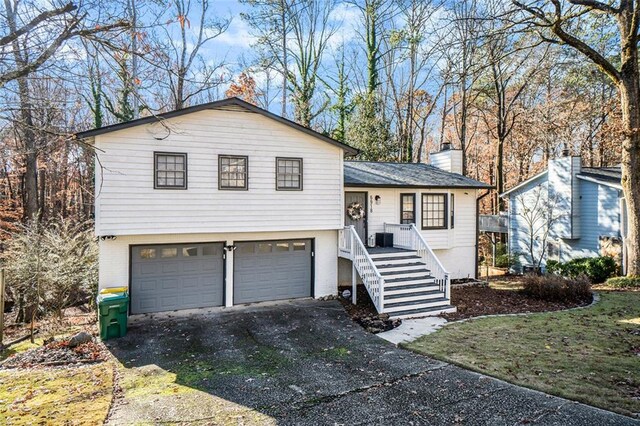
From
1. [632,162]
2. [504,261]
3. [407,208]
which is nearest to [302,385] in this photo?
[407,208]

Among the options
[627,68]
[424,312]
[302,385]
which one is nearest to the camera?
[302,385]

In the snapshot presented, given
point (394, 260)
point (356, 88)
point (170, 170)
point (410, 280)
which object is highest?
point (356, 88)

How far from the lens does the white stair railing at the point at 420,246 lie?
453 inches

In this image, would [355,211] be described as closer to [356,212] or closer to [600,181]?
[356,212]

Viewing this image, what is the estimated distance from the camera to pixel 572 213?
17953 millimetres

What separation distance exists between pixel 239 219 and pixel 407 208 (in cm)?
654

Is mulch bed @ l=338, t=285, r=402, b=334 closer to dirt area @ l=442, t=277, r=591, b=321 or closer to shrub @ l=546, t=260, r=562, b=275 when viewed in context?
dirt area @ l=442, t=277, r=591, b=321

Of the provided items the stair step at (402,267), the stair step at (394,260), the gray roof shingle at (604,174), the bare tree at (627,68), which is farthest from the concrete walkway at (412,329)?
the gray roof shingle at (604,174)

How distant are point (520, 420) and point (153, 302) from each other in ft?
30.1

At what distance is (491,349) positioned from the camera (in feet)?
25.7

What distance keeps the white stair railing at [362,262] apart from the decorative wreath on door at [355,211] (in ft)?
2.91

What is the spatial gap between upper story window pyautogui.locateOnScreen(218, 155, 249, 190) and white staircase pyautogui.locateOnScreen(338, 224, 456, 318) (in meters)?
3.69

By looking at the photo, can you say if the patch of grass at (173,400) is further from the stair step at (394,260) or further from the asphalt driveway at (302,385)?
the stair step at (394,260)

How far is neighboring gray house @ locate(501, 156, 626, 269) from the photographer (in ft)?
54.5
